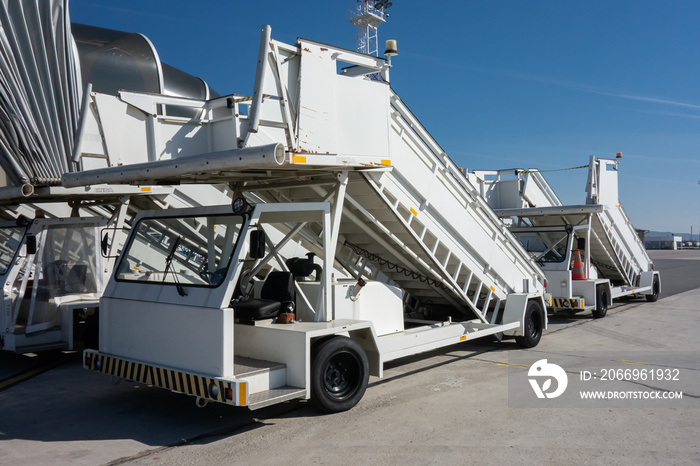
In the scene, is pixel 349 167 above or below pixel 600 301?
above

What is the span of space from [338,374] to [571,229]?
8213mm

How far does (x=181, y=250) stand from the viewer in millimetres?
5898

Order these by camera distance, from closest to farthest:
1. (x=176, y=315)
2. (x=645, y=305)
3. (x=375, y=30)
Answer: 1. (x=176, y=315)
2. (x=645, y=305)
3. (x=375, y=30)

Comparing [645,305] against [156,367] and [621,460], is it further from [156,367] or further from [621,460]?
[156,367]

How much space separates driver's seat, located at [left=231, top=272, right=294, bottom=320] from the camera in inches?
231

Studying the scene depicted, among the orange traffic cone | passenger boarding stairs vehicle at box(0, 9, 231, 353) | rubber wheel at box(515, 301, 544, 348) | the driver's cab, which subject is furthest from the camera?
the orange traffic cone

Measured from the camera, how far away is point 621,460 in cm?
454

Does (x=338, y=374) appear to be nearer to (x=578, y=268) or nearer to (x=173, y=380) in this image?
(x=173, y=380)

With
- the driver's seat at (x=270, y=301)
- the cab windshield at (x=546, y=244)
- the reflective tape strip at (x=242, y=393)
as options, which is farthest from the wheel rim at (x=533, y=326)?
the reflective tape strip at (x=242, y=393)

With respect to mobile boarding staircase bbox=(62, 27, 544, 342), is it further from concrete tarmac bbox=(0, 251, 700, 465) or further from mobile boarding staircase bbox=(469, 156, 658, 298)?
mobile boarding staircase bbox=(469, 156, 658, 298)

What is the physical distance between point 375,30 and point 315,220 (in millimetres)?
35067

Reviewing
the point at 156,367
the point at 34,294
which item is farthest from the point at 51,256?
the point at 156,367

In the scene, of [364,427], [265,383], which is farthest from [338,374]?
[265,383]

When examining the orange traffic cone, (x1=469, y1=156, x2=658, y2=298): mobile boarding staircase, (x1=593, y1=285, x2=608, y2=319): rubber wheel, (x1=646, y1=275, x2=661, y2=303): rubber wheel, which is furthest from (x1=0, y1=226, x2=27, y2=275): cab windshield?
(x1=646, y1=275, x2=661, y2=303): rubber wheel
